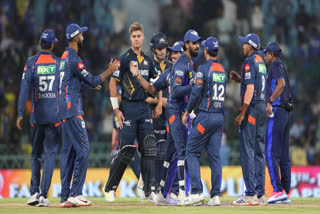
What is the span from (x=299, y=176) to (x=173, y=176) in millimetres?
5906

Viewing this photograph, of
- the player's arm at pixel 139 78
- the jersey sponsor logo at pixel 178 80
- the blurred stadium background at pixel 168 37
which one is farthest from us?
the blurred stadium background at pixel 168 37

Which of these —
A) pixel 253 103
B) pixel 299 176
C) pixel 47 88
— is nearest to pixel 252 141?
pixel 253 103

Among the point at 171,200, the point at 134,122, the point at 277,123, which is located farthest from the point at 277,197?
the point at 134,122

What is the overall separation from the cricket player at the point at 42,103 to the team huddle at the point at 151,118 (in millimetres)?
15

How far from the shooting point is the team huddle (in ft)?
26.9

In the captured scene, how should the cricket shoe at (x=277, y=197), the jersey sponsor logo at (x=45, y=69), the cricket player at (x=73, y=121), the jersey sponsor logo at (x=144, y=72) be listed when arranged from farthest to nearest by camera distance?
the cricket shoe at (x=277, y=197) → the jersey sponsor logo at (x=144, y=72) → the jersey sponsor logo at (x=45, y=69) → the cricket player at (x=73, y=121)

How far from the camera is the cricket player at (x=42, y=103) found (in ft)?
28.0

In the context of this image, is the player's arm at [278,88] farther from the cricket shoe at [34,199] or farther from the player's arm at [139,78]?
the cricket shoe at [34,199]

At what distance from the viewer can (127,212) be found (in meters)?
7.32

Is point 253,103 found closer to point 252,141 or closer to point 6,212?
point 252,141

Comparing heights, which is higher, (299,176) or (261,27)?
(261,27)

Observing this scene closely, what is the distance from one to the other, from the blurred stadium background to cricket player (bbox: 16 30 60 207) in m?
6.67

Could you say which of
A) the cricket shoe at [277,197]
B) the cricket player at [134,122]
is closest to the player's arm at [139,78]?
the cricket player at [134,122]

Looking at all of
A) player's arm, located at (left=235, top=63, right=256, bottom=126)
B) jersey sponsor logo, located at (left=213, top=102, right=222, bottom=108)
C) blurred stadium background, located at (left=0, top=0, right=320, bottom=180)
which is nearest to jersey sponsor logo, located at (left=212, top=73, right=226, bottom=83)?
jersey sponsor logo, located at (left=213, top=102, right=222, bottom=108)
